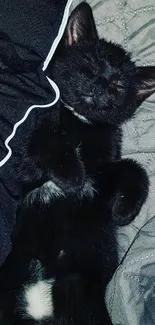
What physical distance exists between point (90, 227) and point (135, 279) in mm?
200

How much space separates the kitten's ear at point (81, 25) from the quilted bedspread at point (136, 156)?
0.13 m

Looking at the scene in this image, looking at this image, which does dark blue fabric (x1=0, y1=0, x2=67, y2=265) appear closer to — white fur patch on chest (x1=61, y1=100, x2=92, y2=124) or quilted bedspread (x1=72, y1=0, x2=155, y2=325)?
white fur patch on chest (x1=61, y1=100, x2=92, y2=124)

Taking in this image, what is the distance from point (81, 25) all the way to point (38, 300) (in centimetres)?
82

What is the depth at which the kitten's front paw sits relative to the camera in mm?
1484

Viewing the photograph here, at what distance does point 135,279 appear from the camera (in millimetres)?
1430

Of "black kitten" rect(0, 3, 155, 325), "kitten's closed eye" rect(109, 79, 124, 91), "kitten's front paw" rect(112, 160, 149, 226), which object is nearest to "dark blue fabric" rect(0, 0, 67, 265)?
"black kitten" rect(0, 3, 155, 325)

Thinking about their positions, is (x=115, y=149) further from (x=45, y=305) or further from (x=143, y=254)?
(x=45, y=305)

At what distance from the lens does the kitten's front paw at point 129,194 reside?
4.87 ft

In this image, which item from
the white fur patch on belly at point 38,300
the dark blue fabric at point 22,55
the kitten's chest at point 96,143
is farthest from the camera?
the kitten's chest at point 96,143

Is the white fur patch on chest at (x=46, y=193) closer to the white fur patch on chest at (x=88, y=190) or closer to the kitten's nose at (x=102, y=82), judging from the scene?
the white fur patch on chest at (x=88, y=190)

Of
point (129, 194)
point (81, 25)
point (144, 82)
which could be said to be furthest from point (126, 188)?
point (81, 25)

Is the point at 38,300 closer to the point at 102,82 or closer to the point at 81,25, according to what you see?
the point at 102,82

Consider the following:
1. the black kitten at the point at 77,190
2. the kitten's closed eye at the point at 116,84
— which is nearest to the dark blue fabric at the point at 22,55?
the black kitten at the point at 77,190

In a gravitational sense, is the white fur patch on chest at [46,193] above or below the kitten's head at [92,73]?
below
